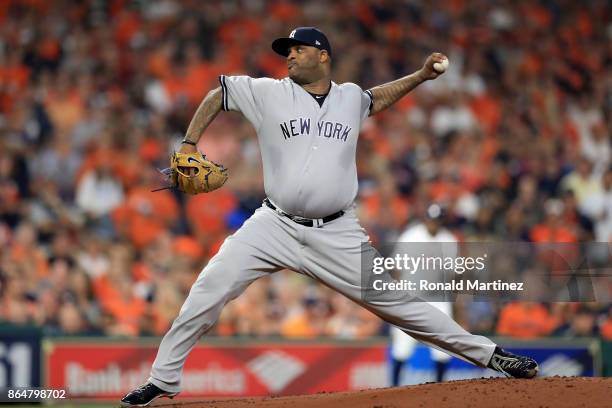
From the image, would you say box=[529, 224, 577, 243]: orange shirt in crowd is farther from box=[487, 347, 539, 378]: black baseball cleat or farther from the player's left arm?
the player's left arm

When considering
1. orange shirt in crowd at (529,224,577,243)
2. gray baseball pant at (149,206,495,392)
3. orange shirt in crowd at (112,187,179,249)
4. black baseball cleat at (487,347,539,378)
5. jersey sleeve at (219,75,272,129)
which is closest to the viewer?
gray baseball pant at (149,206,495,392)

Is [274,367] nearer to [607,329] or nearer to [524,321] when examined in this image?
[524,321]

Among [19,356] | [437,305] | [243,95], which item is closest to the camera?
[243,95]

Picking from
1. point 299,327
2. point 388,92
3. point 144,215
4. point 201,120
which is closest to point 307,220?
point 201,120

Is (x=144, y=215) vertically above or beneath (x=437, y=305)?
above

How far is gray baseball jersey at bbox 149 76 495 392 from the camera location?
5.88 m

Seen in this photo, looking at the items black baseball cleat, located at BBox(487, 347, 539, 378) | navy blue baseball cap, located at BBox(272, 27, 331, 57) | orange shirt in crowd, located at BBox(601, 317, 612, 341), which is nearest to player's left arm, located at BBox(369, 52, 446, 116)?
navy blue baseball cap, located at BBox(272, 27, 331, 57)

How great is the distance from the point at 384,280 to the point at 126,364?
4.37 m

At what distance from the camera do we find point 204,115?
5.93m

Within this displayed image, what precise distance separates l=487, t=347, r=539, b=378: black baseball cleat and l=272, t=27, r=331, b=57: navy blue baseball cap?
6.41 feet

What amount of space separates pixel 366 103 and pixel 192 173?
1115mm

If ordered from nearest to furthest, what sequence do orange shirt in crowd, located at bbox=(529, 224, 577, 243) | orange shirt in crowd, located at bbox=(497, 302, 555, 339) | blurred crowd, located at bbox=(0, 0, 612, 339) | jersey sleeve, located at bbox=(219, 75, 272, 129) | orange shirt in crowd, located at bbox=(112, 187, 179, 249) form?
jersey sleeve, located at bbox=(219, 75, 272, 129), orange shirt in crowd, located at bbox=(497, 302, 555, 339), blurred crowd, located at bbox=(0, 0, 612, 339), orange shirt in crowd, located at bbox=(112, 187, 179, 249), orange shirt in crowd, located at bbox=(529, 224, 577, 243)

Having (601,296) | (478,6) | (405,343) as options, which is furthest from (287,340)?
(478,6)

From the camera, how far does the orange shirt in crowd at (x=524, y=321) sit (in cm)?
1070
